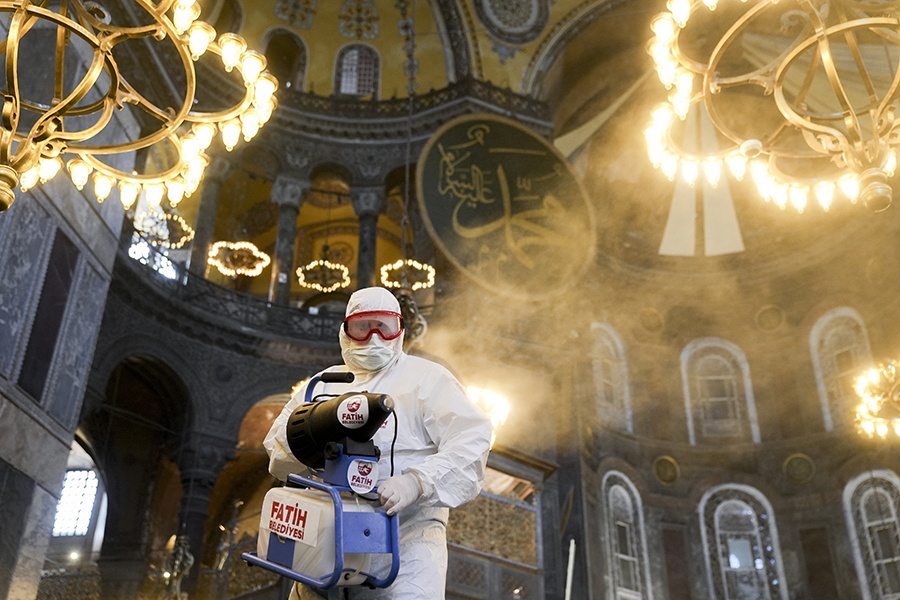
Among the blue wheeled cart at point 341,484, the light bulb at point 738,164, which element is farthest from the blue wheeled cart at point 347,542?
the light bulb at point 738,164

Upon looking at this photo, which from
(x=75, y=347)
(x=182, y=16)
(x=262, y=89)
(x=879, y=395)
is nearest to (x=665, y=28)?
(x=262, y=89)

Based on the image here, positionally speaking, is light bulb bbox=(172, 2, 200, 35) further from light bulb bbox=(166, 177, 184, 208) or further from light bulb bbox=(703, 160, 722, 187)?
light bulb bbox=(703, 160, 722, 187)

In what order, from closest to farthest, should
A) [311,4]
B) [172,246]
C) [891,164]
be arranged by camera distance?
1. [891,164]
2. [172,246]
3. [311,4]

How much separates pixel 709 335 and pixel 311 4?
8.75m

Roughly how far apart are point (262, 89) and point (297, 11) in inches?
338

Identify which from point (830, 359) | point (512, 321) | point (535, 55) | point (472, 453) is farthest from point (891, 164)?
point (535, 55)

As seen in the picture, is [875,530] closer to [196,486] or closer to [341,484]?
[196,486]

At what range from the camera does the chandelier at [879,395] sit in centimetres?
823

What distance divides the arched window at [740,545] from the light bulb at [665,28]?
859 centimetres

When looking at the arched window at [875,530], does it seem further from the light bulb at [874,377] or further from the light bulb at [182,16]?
the light bulb at [182,16]

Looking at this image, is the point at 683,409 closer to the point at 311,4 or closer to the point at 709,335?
the point at 709,335

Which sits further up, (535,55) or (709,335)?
(535,55)

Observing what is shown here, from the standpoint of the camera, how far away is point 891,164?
5688mm

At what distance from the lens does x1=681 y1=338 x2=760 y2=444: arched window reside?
13180 mm
